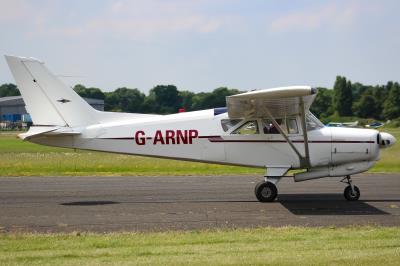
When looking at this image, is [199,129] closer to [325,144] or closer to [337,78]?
[325,144]

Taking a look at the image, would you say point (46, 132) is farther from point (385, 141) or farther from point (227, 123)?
point (385, 141)

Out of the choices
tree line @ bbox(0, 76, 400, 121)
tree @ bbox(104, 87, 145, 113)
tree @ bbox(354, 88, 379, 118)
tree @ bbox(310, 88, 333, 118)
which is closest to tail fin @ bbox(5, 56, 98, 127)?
tree line @ bbox(0, 76, 400, 121)

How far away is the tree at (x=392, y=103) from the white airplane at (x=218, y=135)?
8676 cm

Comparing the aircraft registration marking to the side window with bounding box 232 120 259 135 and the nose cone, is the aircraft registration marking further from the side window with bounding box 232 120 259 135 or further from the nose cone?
the nose cone

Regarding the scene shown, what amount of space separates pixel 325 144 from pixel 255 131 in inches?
61.5

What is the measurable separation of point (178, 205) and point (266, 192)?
1953mm

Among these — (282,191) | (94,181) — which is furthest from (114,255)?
(94,181)

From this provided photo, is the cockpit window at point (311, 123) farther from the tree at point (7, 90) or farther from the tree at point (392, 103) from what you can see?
the tree at point (7, 90)

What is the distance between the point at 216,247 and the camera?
806cm

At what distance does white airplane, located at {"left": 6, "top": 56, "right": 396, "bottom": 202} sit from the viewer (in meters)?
13.4

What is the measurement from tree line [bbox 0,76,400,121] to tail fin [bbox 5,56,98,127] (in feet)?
73.9

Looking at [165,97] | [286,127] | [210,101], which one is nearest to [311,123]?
[286,127]

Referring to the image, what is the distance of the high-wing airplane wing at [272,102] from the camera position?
38.4 feet

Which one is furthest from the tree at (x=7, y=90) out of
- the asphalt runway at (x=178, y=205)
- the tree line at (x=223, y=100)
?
the asphalt runway at (x=178, y=205)
